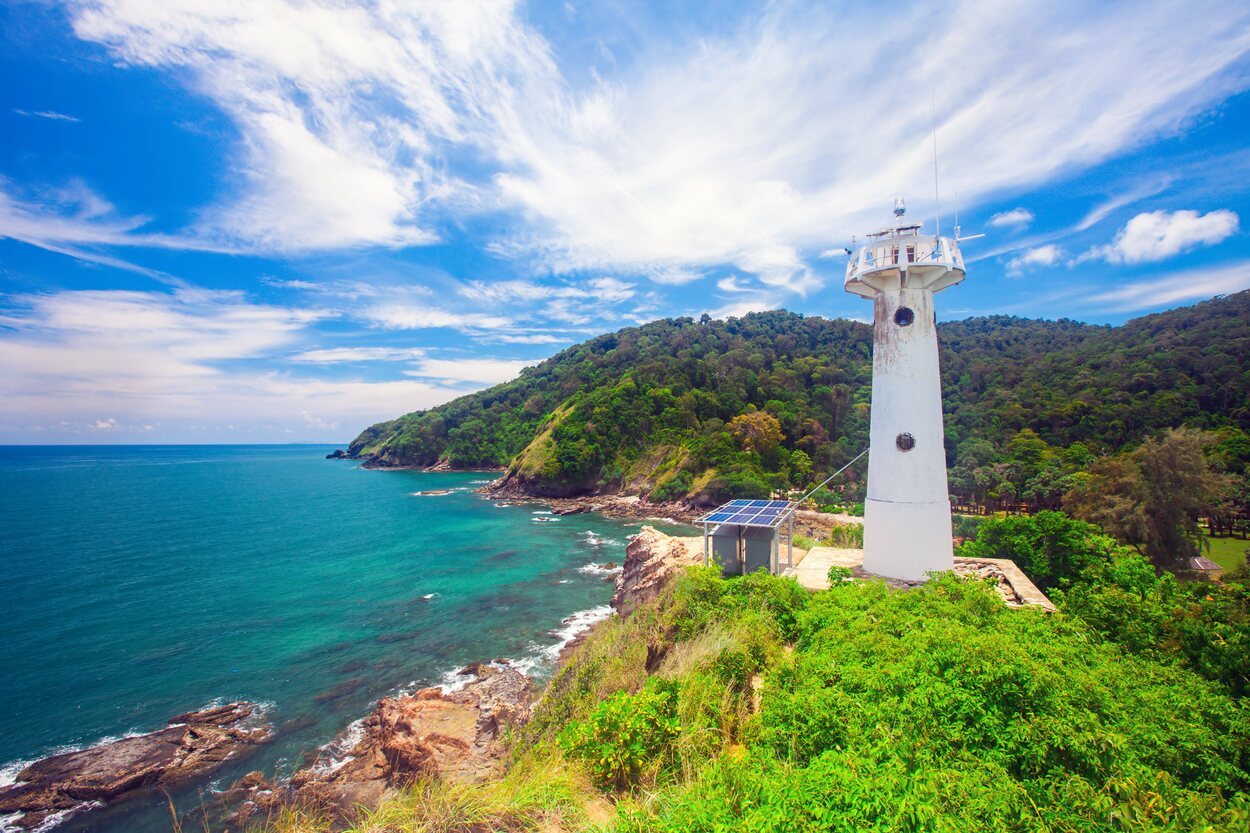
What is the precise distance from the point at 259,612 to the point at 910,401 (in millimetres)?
25978

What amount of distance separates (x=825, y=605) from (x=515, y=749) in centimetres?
657

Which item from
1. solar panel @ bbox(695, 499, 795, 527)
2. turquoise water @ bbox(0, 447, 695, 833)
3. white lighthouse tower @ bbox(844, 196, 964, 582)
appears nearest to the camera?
white lighthouse tower @ bbox(844, 196, 964, 582)

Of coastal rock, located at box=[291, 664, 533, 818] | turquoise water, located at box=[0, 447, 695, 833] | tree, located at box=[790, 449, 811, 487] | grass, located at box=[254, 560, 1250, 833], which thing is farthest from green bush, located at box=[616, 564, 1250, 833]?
tree, located at box=[790, 449, 811, 487]

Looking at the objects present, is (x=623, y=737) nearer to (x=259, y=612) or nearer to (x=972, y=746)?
(x=972, y=746)

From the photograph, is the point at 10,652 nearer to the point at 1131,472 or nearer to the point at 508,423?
the point at 1131,472

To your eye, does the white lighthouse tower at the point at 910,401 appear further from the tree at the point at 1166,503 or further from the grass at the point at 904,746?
the tree at the point at 1166,503

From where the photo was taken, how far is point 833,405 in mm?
54688

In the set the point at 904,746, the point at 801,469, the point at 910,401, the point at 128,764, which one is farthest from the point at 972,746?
the point at 801,469

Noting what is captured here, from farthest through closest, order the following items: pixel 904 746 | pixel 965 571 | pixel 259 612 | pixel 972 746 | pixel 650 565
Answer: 1. pixel 259 612
2. pixel 650 565
3. pixel 965 571
4. pixel 972 746
5. pixel 904 746

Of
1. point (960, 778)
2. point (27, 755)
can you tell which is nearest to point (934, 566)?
point (960, 778)

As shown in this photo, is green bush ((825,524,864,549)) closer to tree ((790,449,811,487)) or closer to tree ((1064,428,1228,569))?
tree ((1064,428,1228,569))

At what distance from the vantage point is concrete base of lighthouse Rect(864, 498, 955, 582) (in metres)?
10.4

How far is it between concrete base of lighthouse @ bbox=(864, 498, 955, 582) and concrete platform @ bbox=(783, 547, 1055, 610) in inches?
27.1

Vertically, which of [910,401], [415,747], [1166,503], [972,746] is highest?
[910,401]
